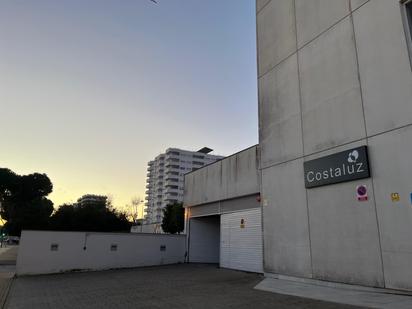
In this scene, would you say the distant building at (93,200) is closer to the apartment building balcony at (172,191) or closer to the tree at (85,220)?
the tree at (85,220)

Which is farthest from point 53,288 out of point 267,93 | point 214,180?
point 267,93

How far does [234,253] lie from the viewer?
1652cm

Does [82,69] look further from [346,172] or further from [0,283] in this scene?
[346,172]

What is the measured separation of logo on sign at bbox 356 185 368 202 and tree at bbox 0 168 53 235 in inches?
1473

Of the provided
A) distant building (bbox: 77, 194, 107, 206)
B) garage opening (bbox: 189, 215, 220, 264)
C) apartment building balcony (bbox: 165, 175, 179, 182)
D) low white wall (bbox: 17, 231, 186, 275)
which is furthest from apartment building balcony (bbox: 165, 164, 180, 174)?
low white wall (bbox: 17, 231, 186, 275)

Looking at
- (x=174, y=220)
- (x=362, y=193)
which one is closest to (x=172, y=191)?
(x=174, y=220)

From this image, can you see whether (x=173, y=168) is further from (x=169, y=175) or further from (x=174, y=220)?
(x=174, y=220)

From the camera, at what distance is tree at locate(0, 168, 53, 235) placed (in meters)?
40.0

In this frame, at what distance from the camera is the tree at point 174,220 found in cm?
4500

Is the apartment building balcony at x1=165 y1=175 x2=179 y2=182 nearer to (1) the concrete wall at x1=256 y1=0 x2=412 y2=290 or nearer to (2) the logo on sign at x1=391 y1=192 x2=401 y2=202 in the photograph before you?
(1) the concrete wall at x1=256 y1=0 x2=412 y2=290

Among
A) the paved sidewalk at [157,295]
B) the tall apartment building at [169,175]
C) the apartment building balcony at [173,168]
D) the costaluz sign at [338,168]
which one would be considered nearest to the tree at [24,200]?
the paved sidewalk at [157,295]

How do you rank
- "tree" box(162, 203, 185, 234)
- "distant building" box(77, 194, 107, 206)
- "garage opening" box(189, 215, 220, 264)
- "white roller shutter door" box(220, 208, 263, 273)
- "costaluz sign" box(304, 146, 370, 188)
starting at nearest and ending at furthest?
"costaluz sign" box(304, 146, 370, 188), "white roller shutter door" box(220, 208, 263, 273), "garage opening" box(189, 215, 220, 264), "tree" box(162, 203, 185, 234), "distant building" box(77, 194, 107, 206)

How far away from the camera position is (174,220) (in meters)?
45.5

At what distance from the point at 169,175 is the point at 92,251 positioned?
96.5 m
